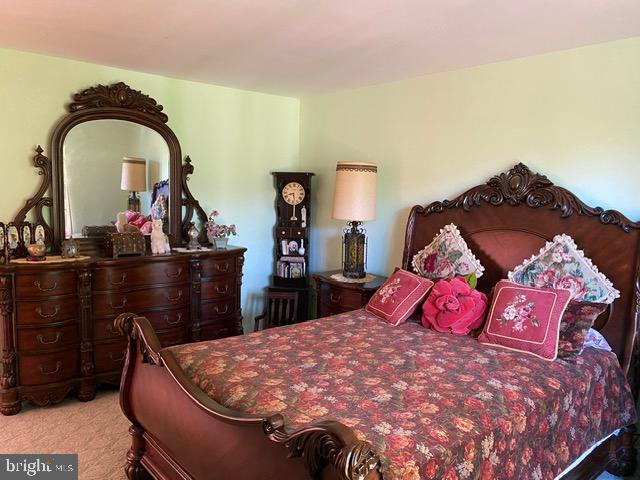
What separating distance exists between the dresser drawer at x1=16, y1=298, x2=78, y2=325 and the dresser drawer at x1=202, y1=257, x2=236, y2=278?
3.17 feet

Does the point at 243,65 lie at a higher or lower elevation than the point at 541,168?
higher

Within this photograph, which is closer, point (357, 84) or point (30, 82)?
point (30, 82)

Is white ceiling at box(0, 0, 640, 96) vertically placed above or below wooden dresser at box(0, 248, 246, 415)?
above

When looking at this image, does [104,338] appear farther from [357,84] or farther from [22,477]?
[357,84]

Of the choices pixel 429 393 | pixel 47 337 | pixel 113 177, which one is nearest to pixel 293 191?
pixel 113 177

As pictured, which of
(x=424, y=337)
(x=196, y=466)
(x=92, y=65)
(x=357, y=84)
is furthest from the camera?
(x=357, y=84)

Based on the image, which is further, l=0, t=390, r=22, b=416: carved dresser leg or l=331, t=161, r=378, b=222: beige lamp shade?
l=331, t=161, r=378, b=222: beige lamp shade

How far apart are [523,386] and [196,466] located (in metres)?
1.40

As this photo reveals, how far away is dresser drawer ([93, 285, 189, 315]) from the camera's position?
3.37 metres

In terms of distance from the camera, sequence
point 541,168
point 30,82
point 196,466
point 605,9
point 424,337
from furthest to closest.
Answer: point 30,82 → point 541,168 → point 424,337 → point 605,9 → point 196,466

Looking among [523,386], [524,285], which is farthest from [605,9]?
[523,386]

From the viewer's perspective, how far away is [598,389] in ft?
7.68

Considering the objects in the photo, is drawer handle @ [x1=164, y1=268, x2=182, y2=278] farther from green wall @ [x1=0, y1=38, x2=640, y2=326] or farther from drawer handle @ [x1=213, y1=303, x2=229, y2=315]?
green wall @ [x1=0, y1=38, x2=640, y2=326]

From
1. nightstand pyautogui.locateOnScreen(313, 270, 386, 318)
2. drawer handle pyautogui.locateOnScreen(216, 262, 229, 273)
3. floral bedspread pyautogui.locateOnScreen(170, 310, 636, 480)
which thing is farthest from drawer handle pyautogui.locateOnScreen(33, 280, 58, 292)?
nightstand pyautogui.locateOnScreen(313, 270, 386, 318)
